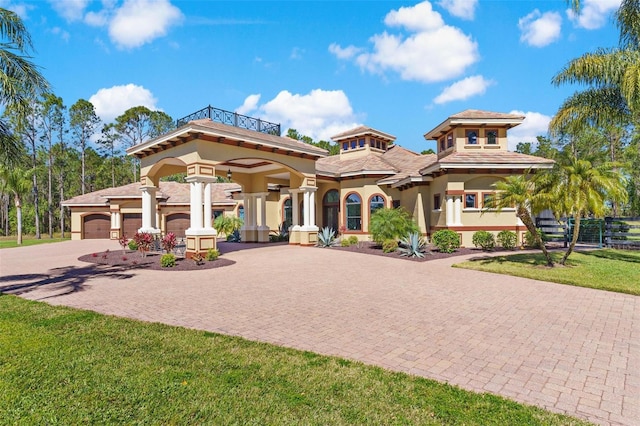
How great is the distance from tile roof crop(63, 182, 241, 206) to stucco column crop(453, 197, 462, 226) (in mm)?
20761

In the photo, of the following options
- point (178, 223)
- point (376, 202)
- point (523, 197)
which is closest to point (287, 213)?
point (376, 202)

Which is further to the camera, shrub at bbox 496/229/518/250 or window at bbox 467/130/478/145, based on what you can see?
window at bbox 467/130/478/145

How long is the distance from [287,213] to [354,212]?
6470 millimetres

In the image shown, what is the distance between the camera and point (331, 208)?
24.3 metres

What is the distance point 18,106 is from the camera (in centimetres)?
895

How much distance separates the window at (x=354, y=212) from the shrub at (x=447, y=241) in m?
6.72

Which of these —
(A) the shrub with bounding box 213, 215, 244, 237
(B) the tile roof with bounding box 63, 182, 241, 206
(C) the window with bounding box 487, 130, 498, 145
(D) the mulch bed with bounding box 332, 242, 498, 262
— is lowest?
(D) the mulch bed with bounding box 332, 242, 498, 262

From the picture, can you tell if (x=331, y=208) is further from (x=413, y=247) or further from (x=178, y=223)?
(x=178, y=223)

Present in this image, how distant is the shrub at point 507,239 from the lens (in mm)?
16781

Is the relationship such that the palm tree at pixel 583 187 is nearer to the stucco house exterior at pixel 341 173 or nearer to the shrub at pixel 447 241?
the stucco house exterior at pixel 341 173

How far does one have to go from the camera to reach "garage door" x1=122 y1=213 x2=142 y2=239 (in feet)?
103

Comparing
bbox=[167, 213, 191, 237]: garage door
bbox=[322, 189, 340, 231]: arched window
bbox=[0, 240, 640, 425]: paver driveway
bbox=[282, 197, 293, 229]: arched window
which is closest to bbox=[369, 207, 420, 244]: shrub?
bbox=[0, 240, 640, 425]: paver driveway

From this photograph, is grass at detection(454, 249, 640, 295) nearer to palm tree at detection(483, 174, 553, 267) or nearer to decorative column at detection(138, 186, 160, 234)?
palm tree at detection(483, 174, 553, 267)

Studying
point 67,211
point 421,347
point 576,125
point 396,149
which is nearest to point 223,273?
point 421,347
